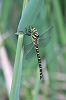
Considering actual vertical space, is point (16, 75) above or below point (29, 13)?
below

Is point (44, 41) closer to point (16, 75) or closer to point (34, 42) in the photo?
point (34, 42)

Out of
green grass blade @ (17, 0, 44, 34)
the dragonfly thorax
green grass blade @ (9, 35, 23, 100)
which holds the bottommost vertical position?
green grass blade @ (9, 35, 23, 100)

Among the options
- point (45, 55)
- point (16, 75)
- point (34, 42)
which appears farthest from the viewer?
point (45, 55)

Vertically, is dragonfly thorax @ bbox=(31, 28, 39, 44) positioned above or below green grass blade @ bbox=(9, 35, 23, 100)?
above

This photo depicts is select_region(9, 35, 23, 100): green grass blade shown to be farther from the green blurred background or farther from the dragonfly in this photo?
the green blurred background

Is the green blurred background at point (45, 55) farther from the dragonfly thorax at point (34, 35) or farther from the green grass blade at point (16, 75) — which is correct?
the green grass blade at point (16, 75)

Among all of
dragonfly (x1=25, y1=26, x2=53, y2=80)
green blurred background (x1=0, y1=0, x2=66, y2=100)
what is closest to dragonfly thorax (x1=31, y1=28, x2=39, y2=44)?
dragonfly (x1=25, y1=26, x2=53, y2=80)

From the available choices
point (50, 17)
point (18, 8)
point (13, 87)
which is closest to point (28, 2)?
point (13, 87)

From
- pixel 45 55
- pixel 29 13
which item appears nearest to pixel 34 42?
pixel 29 13

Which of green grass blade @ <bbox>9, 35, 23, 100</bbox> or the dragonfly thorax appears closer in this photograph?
green grass blade @ <bbox>9, 35, 23, 100</bbox>
